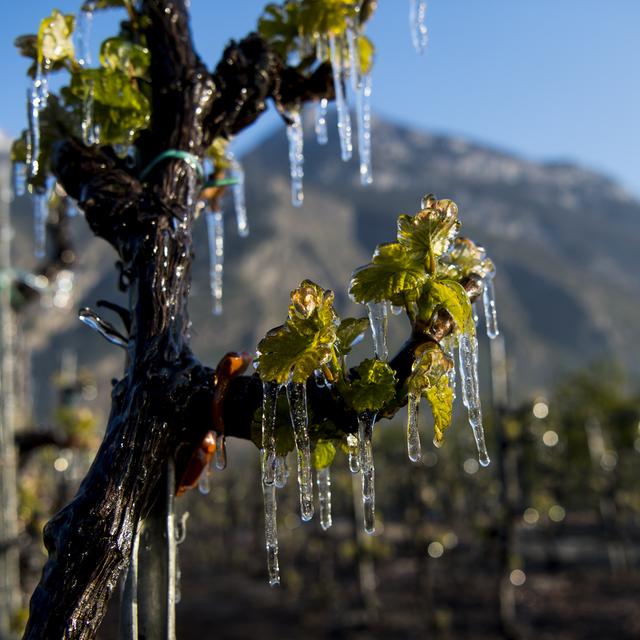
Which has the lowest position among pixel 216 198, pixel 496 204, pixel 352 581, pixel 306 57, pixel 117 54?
pixel 352 581

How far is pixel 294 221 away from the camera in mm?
136250

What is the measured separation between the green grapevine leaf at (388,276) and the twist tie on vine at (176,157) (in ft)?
2.06

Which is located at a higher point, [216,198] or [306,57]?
[306,57]

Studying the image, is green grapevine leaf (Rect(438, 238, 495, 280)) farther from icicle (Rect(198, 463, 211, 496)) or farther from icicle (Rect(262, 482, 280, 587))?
icicle (Rect(198, 463, 211, 496))

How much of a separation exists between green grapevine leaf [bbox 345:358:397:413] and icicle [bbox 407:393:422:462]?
0.19 feet

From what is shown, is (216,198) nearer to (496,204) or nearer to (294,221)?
(294,221)

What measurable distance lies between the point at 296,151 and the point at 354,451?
1373 mm

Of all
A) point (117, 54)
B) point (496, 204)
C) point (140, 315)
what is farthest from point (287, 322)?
point (496, 204)

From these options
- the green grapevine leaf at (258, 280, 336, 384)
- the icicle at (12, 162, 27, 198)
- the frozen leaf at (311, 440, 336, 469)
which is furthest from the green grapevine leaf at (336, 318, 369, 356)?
the icicle at (12, 162, 27, 198)

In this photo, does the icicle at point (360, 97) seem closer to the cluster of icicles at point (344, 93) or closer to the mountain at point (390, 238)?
the cluster of icicles at point (344, 93)

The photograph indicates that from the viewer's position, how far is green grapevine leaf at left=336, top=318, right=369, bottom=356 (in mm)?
1505

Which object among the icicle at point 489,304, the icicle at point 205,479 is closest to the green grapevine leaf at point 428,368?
the icicle at point 489,304

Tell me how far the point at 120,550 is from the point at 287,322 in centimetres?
53

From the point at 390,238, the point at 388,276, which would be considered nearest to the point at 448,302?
the point at 388,276
